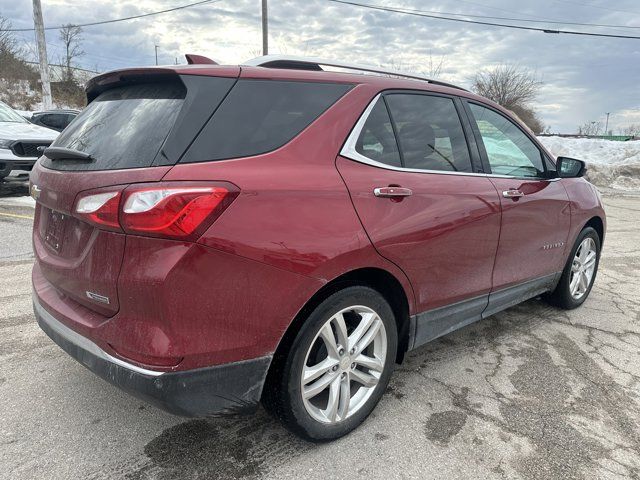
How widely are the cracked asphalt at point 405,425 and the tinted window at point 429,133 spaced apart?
4.42 feet

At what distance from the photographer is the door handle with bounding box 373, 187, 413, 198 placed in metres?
2.36

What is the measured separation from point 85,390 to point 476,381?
2.33 meters

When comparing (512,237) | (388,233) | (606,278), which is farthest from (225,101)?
(606,278)

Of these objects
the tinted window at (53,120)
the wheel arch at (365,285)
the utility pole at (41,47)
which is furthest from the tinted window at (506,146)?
the utility pole at (41,47)

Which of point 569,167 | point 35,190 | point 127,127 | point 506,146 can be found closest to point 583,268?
point 569,167

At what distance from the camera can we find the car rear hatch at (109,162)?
1918 mm

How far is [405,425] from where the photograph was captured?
2596 mm

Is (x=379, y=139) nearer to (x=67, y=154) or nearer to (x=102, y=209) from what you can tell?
(x=102, y=209)

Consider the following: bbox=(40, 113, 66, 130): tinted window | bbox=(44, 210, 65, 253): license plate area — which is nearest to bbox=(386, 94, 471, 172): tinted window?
bbox=(44, 210, 65, 253): license plate area

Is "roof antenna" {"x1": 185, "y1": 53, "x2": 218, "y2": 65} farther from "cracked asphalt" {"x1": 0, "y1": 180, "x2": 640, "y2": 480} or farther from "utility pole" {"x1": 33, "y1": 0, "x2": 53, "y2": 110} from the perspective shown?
"utility pole" {"x1": 33, "y1": 0, "x2": 53, "y2": 110}

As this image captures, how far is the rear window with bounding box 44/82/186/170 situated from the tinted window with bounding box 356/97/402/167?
881 mm

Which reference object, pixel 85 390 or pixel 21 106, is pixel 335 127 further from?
pixel 21 106

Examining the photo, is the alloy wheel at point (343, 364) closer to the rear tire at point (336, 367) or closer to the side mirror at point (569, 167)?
the rear tire at point (336, 367)

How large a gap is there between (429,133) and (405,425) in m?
1.62
